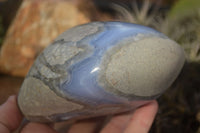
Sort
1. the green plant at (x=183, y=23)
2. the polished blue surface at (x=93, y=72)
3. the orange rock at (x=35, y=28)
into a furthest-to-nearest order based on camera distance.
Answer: the orange rock at (x=35, y=28) < the green plant at (x=183, y=23) < the polished blue surface at (x=93, y=72)

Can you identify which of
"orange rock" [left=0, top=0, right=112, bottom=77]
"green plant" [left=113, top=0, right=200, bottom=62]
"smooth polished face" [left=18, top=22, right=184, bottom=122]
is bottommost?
"green plant" [left=113, top=0, right=200, bottom=62]

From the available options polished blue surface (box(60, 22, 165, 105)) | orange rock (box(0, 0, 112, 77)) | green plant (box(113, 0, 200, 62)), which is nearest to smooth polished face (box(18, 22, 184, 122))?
polished blue surface (box(60, 22, 165, 105))

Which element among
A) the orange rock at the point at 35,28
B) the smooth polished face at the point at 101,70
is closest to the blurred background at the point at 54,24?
the orange rock at the point at 35,28

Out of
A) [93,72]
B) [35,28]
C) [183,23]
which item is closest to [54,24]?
[35,28]

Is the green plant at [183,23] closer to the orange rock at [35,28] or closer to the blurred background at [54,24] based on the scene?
the blurred background at [54,24]

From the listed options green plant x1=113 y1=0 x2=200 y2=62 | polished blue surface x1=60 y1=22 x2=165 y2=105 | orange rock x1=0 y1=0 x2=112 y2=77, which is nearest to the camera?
polished blue surface x1=60 y1=22 x2=165 y2=105

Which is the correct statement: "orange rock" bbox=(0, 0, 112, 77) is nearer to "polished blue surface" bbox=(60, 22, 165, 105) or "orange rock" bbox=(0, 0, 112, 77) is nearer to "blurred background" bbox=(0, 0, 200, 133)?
"blurred background" bbox=(0, 0, 200, 133)

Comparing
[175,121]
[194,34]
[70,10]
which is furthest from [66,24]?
[175,121]
